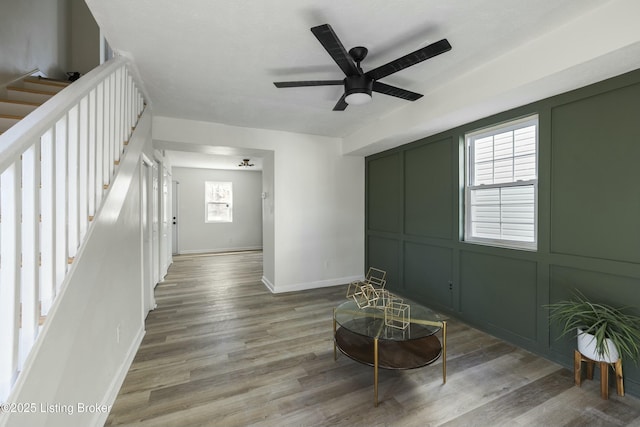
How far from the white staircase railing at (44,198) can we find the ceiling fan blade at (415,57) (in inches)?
71.7

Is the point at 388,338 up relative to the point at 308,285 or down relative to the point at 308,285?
up

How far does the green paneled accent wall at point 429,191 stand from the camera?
346 centimetres

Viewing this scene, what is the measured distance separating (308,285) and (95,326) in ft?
10.7

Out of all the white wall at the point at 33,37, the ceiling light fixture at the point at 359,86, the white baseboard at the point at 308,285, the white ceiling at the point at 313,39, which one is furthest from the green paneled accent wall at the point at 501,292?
the white wall at the point at 33,37

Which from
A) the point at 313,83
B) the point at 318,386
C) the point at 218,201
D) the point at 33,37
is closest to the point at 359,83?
the point at 313,83

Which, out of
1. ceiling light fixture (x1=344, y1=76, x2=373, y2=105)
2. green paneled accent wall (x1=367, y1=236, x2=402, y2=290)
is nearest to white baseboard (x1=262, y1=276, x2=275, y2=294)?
green paneled accent wall (x1=367, y1=236, x2=402, y2=290)

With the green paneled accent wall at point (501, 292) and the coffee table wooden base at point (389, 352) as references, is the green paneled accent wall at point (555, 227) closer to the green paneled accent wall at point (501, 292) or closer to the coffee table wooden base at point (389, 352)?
the green paneled accent wall at point (501, 292)

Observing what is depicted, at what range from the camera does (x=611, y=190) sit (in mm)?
2096

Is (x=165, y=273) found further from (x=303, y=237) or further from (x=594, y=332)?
(x=594, y=332)

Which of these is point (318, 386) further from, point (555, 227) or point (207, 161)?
point (207, 161)

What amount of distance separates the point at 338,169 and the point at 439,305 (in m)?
2.70

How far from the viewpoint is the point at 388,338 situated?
205 centimetres

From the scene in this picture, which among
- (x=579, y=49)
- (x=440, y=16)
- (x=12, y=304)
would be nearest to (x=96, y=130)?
(x=12, y=304)

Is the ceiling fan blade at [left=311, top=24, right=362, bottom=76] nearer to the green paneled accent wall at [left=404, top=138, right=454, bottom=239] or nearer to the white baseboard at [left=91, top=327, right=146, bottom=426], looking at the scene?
the green paneled accent wall at [left=404, top=138, right=454, bottom=239]
